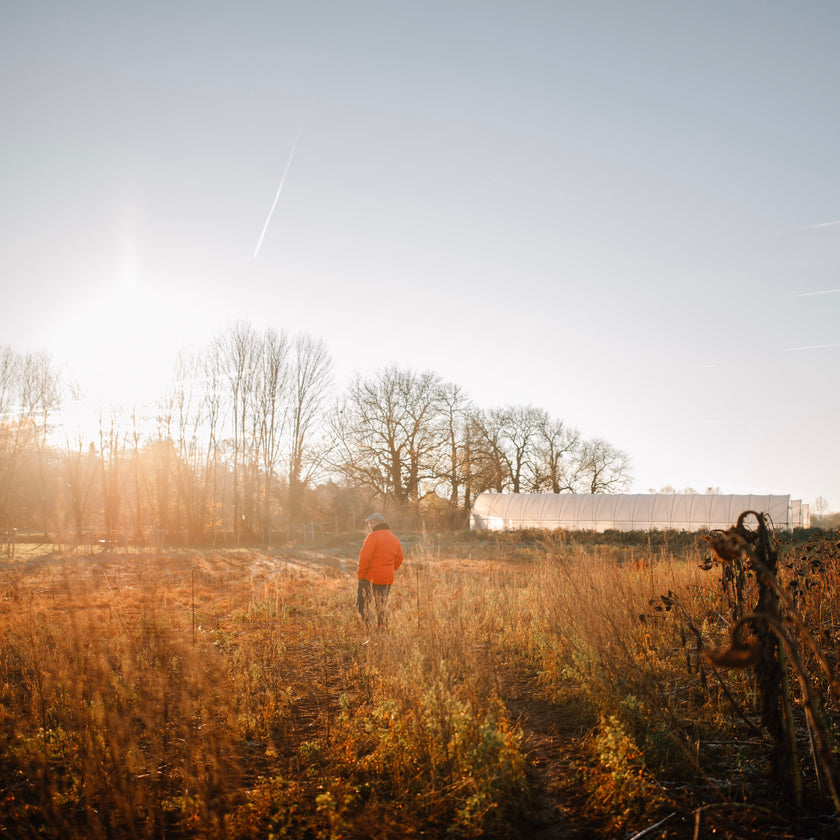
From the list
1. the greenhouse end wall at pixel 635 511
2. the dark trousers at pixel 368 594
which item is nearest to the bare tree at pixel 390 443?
the greenhouse end wall at pixel 635 511

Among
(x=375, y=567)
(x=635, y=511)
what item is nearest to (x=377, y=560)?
(x=375, y=567)

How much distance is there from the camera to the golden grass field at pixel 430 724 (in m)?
3.33

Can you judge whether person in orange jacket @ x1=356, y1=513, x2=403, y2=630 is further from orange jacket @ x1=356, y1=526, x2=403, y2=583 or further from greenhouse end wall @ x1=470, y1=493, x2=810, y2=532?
greenhouse end wall @ x1=470, y1=493, x2=810, y2=532

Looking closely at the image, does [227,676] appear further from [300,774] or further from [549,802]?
[549,802]

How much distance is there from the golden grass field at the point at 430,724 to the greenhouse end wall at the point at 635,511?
25.3 meters

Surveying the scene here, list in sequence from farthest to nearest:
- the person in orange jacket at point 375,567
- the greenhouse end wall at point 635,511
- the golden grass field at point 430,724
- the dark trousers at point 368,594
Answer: the greenhouse end wall at point 635,511
the person in orange jacket at point 375,567
the dark trousers at point 368,594
the golden grass field at point 430,724

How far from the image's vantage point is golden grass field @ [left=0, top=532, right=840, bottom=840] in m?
3.33

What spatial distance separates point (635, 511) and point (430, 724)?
3254 centimetres

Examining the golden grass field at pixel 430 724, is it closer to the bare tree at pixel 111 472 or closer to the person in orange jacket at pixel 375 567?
the person in orange jacket at pixel 375 567

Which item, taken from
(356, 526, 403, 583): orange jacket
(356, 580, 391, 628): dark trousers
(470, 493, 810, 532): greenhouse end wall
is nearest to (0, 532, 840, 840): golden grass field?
(356, 580, 391, 628): dark trousers

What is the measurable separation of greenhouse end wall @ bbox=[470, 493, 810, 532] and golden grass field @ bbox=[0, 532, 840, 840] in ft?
83.2

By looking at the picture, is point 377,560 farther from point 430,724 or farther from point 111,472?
point 111,472

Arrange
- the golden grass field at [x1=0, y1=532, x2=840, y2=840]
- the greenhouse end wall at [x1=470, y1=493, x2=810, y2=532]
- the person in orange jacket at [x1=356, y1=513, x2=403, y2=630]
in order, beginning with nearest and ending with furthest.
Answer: the golden grass field at [x1=0, y1=532, x2=840, y2=840] < the person in orange jacket at [x1=356, y1=513, x2=403, y2=630] < the greenhouse end wall at [x1=470, y1=493, x2=810, y2=532]

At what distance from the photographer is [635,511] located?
34188 millimetres
